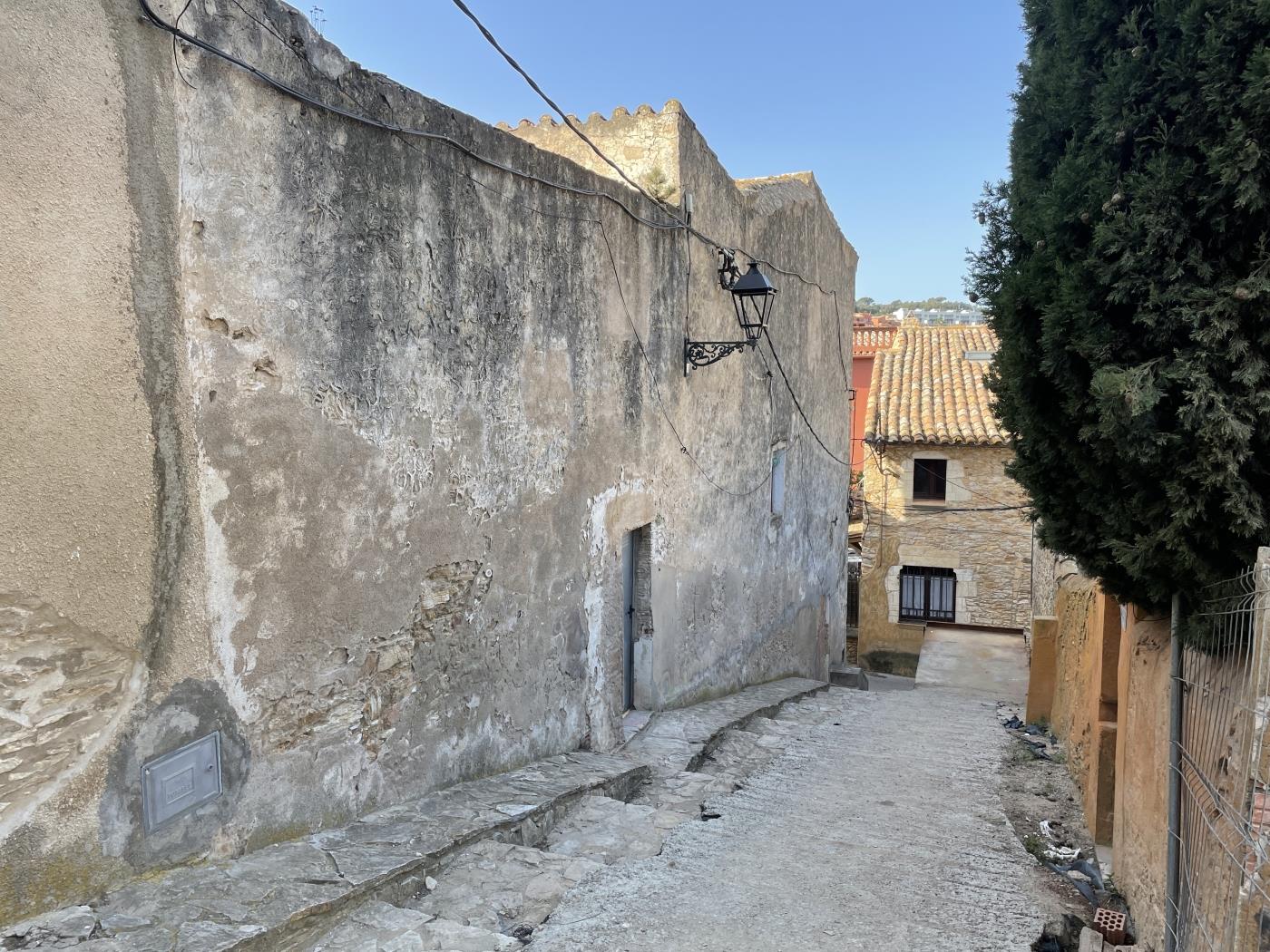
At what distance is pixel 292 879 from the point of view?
358 cm

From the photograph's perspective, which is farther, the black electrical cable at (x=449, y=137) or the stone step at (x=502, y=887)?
the stone step at (x=502, y=887)

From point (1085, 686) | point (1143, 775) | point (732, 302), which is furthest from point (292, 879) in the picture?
point (732, 302)

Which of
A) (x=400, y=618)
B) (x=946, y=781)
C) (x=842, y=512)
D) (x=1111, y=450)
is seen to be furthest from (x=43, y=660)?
(x=842, y=512)

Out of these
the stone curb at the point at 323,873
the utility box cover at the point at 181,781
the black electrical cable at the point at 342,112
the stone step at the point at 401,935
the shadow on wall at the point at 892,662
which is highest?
the black electrical cable at the point at 342,112

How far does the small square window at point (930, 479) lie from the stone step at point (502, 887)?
1636cm

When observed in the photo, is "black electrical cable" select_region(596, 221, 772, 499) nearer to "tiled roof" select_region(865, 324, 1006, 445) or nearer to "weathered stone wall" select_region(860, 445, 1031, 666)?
"tiled roof" select_region(865, 324, 1006, 445)

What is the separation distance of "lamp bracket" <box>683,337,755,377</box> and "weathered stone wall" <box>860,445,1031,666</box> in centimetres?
1206

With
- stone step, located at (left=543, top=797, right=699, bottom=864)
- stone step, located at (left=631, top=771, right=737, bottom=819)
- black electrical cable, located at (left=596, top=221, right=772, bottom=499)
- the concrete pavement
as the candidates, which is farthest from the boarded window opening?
stone step, located at (left=543, top=797, right=699, bottom=864)

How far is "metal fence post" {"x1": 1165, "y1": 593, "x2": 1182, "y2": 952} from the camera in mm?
3926

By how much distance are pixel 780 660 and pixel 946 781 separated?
16.8ft

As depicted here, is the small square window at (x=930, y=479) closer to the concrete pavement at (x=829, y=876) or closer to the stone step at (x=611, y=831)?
the concrete pavement at (x=829, y=876)

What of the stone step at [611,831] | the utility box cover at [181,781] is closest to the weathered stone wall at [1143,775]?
the stone step at [611,831]

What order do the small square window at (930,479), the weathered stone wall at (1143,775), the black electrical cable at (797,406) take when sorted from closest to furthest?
the weathered stone wall at (1143,775), the black electrical cable at (797,406), the small square window at (930,479)

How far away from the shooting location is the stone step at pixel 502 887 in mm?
3814
